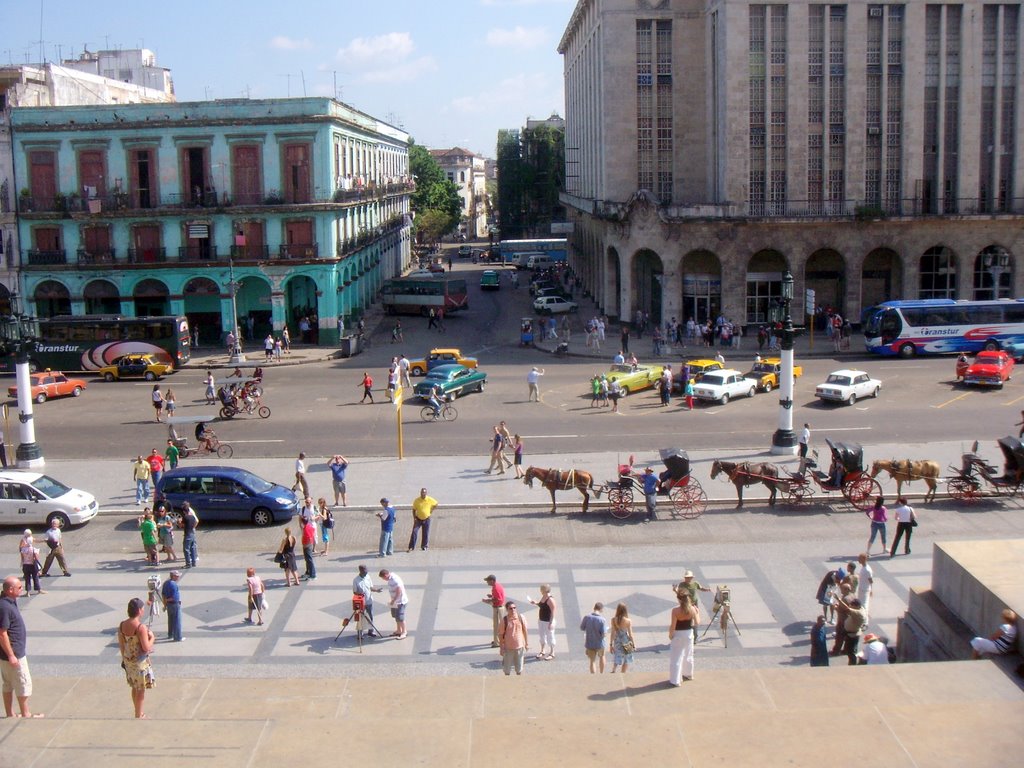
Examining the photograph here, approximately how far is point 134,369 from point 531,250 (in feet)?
219

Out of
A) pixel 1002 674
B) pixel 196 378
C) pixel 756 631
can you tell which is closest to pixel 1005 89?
pixel 196 378

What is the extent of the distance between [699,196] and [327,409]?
29468 millimetres

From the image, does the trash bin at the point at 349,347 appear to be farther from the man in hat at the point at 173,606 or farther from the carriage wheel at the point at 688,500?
the man in hat at the point at 173,606

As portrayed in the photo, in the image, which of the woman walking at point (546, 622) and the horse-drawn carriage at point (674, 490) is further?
the horse-drawn carriage at point (674, 490)

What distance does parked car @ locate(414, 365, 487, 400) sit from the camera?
41.0m

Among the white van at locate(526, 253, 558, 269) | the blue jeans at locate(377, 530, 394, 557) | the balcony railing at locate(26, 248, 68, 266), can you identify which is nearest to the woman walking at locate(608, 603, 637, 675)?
the blue jeans at locate(377, 530, 394, 557)

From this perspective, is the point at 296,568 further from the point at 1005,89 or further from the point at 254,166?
the point at 1005,89

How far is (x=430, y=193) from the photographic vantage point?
127875mm

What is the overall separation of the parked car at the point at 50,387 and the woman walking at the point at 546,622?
3128 centimetres

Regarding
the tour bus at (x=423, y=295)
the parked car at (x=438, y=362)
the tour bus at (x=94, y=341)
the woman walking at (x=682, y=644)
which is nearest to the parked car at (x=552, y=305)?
the tour bus at (x=423, y=295)

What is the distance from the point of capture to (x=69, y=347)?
164ft

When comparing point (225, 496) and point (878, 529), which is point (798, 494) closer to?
point (878, 529)

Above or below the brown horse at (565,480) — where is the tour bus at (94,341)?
above

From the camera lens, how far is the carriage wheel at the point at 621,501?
1048 inches
